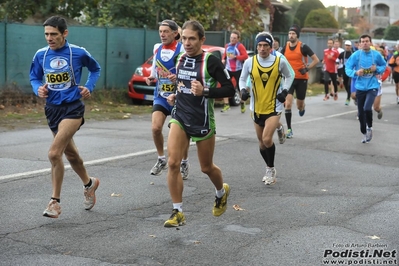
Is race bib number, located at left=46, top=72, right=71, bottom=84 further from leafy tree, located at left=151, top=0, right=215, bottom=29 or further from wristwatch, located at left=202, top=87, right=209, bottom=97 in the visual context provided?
leafy tree, located at left=151, top=0, right=215, bottom=29

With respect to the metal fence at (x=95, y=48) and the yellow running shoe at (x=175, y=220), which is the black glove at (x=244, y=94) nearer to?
the yellow running shoe at (x=175, y=220)

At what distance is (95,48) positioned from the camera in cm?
2200

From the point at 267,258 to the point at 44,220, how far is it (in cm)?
235

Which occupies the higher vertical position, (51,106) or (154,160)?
(51,106)

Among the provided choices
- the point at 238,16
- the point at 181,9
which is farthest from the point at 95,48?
the point at 238,16

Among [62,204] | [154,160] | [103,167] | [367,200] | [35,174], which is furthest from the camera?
[154,160]

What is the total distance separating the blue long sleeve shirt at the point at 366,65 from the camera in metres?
14.4

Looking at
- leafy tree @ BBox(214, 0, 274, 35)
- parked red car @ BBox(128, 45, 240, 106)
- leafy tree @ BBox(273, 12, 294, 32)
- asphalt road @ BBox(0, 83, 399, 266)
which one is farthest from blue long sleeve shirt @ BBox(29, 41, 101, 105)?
leafy tree @ BBox(273, 12, 294, 32)

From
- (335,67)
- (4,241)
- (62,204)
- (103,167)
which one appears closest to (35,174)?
(103,167)

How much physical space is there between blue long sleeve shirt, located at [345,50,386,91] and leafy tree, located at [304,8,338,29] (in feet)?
163

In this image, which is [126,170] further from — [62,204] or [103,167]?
[62,204]

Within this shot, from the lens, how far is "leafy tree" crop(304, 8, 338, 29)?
209 ft

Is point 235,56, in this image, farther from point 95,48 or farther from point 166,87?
point 166,87

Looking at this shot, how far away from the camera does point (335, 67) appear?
26328mm
